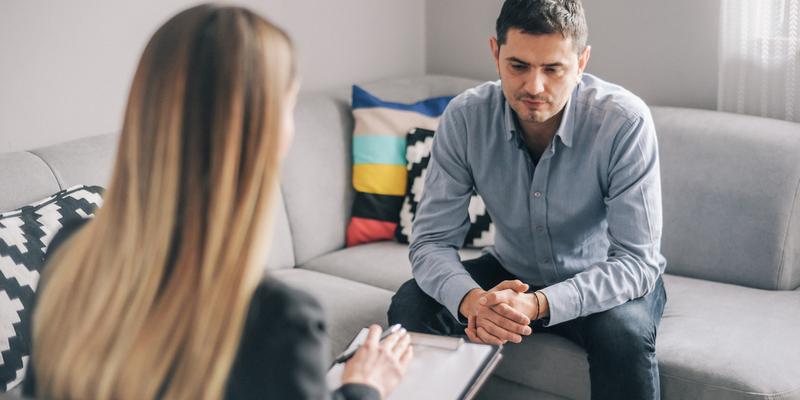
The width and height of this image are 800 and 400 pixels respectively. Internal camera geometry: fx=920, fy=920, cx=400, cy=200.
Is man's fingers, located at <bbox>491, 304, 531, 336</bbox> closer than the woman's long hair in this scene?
No

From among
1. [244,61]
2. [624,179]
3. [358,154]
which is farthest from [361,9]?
[244,61]

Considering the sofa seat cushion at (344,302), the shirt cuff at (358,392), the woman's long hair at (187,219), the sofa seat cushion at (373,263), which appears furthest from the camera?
the sofa seat cushion at (373,263)

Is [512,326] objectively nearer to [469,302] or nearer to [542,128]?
[469,302]

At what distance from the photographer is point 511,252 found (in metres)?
2.12

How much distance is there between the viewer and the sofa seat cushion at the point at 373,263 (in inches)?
94.2

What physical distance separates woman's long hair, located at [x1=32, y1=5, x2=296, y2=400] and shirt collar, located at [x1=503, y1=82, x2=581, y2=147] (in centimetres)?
108

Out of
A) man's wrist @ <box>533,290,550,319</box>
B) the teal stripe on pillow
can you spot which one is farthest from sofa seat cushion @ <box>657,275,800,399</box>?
the teal stripe on pillow

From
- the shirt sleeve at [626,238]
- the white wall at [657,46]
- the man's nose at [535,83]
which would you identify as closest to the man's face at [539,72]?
the man's nose at [535,83]

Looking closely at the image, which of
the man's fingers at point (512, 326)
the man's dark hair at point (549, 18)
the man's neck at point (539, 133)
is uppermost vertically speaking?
the man's dark hair at point (549, 18)

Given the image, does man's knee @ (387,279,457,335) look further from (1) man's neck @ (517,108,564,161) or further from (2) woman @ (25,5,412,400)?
(2) woman @ (25,5,412,400)

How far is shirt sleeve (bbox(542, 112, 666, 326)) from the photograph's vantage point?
1.85 metres

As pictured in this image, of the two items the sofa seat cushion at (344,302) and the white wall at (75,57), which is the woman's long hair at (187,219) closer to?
the sofa seat cushion at (344,302)

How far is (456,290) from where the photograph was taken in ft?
6.32

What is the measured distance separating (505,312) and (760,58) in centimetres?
119
